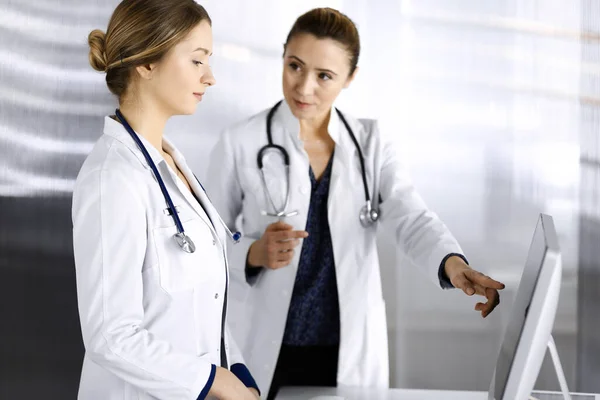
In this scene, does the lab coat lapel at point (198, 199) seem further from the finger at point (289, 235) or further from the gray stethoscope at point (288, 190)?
the gray stethoscope at point (288, 190)

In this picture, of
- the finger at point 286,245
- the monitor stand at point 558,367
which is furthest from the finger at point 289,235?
the monitor stand at point 558,367

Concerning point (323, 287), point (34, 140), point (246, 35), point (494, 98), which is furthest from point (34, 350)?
point (494, 98)

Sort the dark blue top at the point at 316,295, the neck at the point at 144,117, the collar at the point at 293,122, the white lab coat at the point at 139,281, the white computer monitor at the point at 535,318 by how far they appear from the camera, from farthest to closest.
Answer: the collar at the point at 293,122, the dark blue top at the point at 316,295, the neck at the point at 144,117, the white lab coat at the point at 139,281, the white computer monitor at the point at 535,318

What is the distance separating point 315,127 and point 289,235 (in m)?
0.44

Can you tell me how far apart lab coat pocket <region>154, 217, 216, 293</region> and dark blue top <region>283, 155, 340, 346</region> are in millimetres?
681

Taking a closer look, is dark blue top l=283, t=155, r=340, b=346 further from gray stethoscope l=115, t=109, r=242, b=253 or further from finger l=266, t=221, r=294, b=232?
gray stethoscope l=115, t=109, r=242, b=253

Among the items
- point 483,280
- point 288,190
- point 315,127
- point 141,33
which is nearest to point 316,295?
point 288,190

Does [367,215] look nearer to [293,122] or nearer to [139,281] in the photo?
[293,122]

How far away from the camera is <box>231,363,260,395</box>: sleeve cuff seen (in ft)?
4.82

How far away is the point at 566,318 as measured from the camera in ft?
10.1

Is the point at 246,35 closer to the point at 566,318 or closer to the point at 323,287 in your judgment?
the point at 323,287

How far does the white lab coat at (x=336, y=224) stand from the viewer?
198cm

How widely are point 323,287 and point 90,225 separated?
37.8 inches

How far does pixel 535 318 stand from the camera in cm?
97
